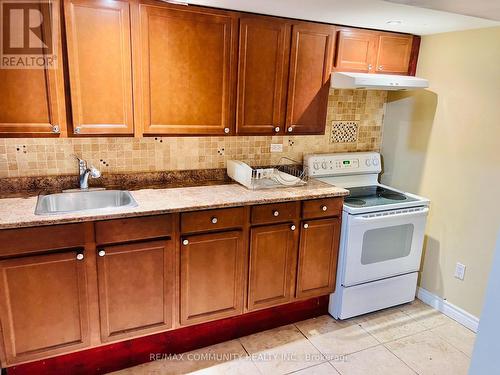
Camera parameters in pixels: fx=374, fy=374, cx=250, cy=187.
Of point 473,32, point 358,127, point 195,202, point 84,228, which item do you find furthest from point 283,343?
point 473,32

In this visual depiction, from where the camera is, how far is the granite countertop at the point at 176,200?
183 cm

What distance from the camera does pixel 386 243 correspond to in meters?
2.73

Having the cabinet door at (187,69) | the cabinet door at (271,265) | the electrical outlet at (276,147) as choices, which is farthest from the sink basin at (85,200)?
the electrical outlet at (276,147)

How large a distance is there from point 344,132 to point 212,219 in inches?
60.4

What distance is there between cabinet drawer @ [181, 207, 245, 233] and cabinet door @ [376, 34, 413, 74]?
1.57 m

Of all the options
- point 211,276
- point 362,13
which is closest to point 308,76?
point 362,13

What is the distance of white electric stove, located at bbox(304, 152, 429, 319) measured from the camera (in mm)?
2603

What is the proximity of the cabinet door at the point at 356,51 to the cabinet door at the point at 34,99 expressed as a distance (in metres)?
1.78

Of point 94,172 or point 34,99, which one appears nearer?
point 34,99

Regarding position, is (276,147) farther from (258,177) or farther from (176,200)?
(176,200)

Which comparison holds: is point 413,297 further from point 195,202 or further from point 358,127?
point 195,202

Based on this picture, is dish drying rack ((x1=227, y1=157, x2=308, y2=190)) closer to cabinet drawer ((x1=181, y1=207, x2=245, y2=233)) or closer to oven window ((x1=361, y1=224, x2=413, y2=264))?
cabinet drawer ((x1=181, y1=207, x2=245, y2=233))

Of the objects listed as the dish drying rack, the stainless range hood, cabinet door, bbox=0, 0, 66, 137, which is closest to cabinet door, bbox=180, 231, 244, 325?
the dish drying rack

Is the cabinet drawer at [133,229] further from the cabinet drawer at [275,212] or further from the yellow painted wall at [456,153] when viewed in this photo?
the yellow painted wall at [456,153]
